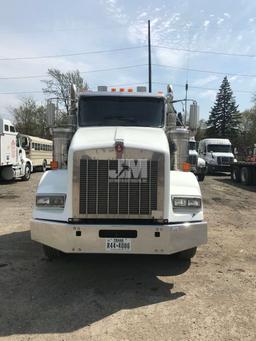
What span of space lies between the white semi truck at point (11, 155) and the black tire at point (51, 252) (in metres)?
14.6

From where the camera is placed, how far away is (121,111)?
25.8 ft

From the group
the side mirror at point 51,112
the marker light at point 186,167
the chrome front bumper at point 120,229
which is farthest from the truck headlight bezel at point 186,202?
the side mirror at point 51,112

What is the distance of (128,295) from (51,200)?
5.26ft

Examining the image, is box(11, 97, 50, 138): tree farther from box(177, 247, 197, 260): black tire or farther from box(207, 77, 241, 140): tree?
box(177, 247, 197, 260): black tire

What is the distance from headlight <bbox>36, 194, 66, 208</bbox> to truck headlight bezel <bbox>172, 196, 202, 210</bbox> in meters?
1.48

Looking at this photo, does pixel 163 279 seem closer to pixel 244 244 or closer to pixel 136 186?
pixel 136 186

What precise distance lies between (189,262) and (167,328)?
2494 mm

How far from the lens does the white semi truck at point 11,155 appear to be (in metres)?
20.8

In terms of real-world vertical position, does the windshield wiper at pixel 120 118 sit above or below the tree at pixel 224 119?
below

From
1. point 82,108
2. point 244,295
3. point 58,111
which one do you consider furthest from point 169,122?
point 244,295

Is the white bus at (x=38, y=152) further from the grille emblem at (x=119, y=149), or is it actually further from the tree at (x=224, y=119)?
the tree at (x=224, y=119)

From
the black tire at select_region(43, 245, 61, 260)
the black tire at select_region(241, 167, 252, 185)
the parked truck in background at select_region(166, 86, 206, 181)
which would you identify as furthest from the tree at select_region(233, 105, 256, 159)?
the black tire at select_region(43, 245, 61, 260)

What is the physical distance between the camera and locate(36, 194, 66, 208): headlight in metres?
5.82

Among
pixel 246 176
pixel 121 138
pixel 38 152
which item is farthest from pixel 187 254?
pixel 38 152
